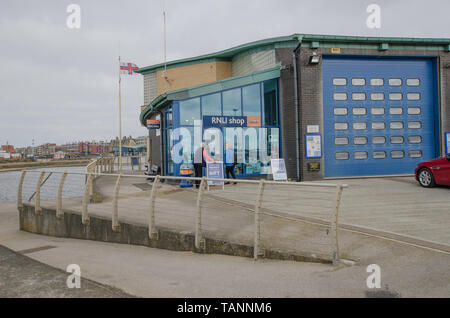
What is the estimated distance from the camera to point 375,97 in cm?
Answer: 1514

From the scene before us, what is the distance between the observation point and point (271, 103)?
14.6 meters

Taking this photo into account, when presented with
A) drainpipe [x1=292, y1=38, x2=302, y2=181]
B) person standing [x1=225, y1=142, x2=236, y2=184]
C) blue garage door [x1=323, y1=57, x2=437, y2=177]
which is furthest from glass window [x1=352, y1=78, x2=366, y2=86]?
person standing [x1=225, y1=142, x2=236, y2=184]

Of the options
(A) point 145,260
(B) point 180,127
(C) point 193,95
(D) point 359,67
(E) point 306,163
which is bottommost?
(A) point 145,260

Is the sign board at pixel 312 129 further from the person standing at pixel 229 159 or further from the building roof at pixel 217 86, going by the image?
the person standing at pixel 229 159

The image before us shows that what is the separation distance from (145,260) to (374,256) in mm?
3443

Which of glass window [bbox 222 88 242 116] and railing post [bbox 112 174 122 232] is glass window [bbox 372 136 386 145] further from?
railing post [bbox 112 174 122 232]

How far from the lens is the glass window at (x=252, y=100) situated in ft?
45.7

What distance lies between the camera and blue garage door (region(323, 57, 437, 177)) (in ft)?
48.0

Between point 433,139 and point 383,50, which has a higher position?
point 383,50

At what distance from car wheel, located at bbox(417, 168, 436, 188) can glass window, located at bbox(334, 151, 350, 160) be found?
397 centimetres

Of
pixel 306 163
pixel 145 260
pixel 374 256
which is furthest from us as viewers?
pixel 306 163

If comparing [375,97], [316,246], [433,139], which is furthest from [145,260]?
[433,139]
